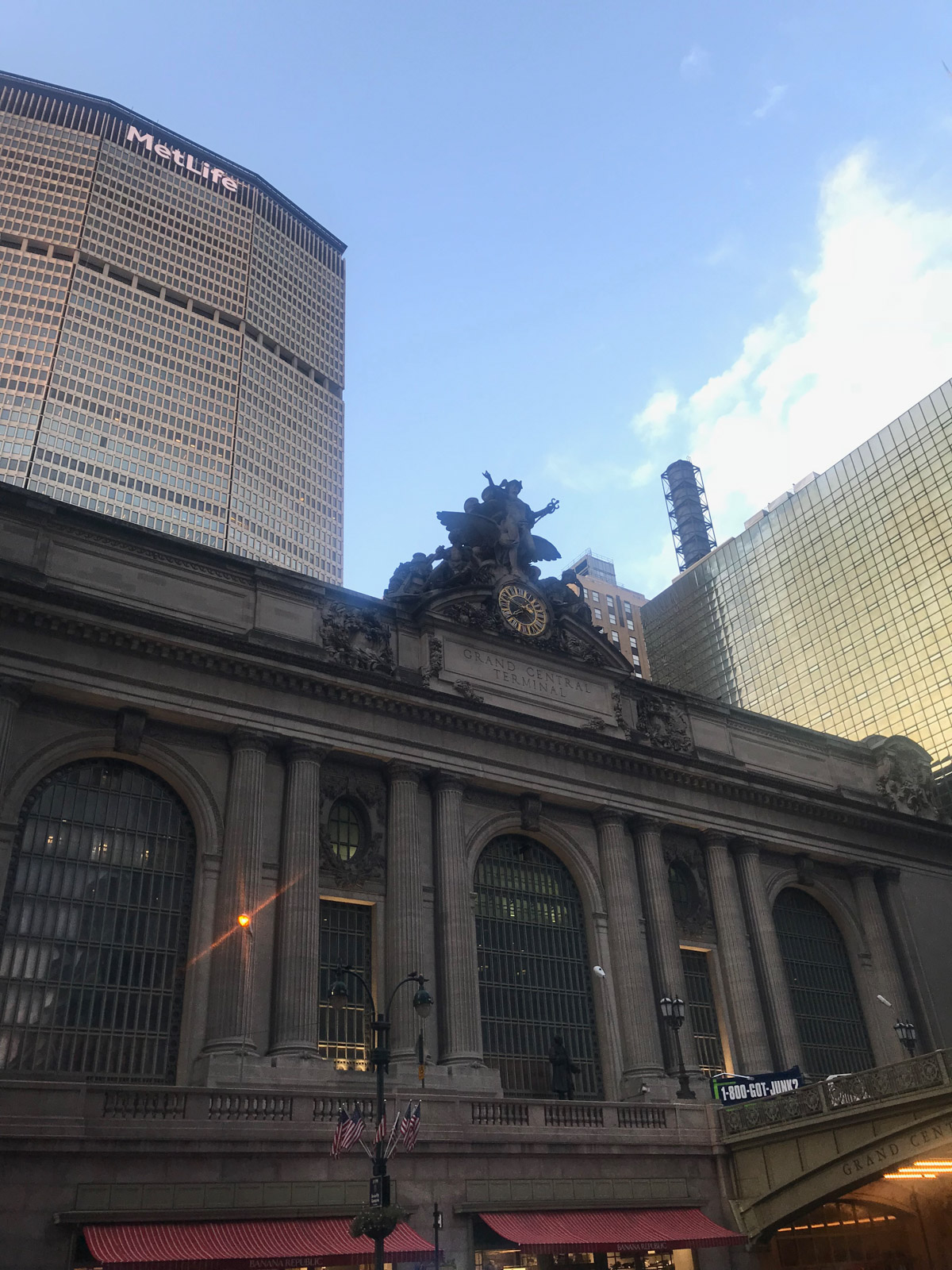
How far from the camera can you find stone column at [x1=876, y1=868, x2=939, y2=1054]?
44375 mm

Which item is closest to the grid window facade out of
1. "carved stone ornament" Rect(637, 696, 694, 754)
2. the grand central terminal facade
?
the grand central terminal facade

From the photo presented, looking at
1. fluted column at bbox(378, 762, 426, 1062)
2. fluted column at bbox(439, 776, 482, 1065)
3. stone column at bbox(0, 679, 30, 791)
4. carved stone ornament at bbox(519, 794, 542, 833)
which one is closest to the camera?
stone column at bbox(0, 679, 30, 791)

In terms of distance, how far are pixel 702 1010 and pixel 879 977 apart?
10.3 meters

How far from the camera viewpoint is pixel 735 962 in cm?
3972

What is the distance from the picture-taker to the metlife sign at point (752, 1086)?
3238 cm

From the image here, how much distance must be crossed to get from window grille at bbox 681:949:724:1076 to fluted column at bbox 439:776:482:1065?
9.29 meters

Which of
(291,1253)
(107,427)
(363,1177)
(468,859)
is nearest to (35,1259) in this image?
(291,1253)

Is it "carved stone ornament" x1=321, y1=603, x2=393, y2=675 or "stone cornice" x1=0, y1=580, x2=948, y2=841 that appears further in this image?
"carved stone ornament" x1=321, y1=603, x2=393, y2=675

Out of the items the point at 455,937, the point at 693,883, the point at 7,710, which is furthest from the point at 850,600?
the point at 7,710

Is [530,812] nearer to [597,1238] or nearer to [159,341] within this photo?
[597,1238]

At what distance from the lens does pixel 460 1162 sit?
27109mm

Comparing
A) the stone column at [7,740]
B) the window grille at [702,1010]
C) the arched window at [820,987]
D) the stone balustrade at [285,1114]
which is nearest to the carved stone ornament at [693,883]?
the window grille at [702,1010]

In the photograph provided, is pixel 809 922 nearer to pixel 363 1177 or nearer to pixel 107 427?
pixel 363 1177

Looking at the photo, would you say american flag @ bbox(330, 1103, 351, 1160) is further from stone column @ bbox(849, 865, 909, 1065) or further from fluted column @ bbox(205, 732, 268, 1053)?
stone column @ bbox(849, 865, 909, 1065)
